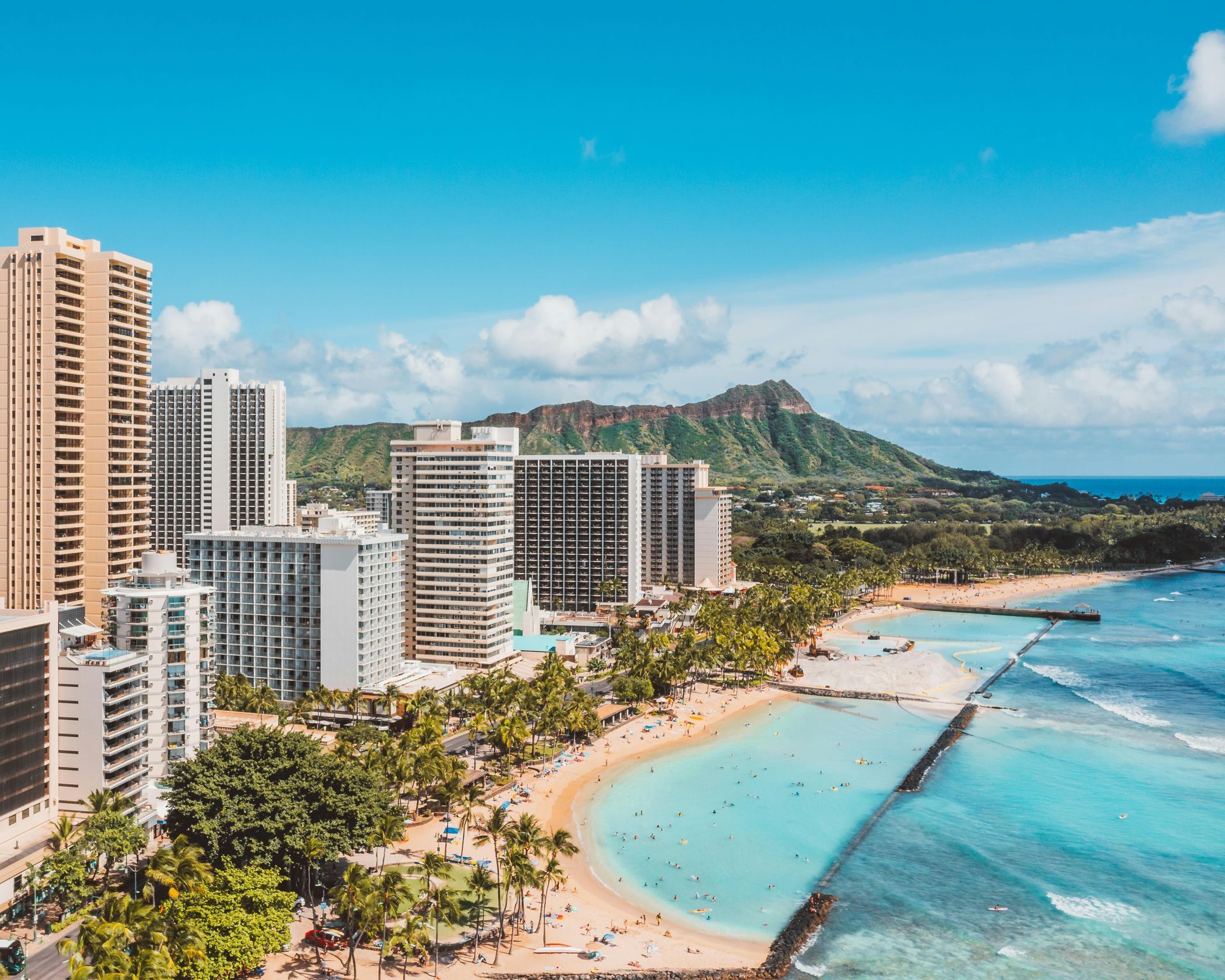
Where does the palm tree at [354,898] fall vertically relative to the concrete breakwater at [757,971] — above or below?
above

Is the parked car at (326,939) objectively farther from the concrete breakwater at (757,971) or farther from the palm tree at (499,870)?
the concrete breakwater at (757,971)

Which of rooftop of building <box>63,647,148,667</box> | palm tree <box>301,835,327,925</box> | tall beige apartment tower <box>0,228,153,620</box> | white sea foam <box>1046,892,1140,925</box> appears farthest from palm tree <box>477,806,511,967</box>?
tall beige apartment tower <box>0,228,153,620</box>

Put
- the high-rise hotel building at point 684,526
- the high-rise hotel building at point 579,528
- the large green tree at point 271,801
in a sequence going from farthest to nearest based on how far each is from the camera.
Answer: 1. the high-rise hotel building at point 684,526
2. the high-rise hotel building at point 579,528
3. the large green tree at point 271,801

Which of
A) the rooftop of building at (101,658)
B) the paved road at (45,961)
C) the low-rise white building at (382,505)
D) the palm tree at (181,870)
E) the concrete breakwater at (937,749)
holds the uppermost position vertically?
the low-rise white building at (382,505)

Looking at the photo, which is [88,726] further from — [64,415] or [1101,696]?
[1101,696]

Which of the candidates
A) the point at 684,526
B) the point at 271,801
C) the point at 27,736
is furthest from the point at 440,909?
the point at 684,526

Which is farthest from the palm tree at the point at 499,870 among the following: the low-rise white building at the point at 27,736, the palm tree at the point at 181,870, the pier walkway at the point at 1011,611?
the pier walkway at the point at 1011,611

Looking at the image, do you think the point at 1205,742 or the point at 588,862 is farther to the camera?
the point at 1205,742
